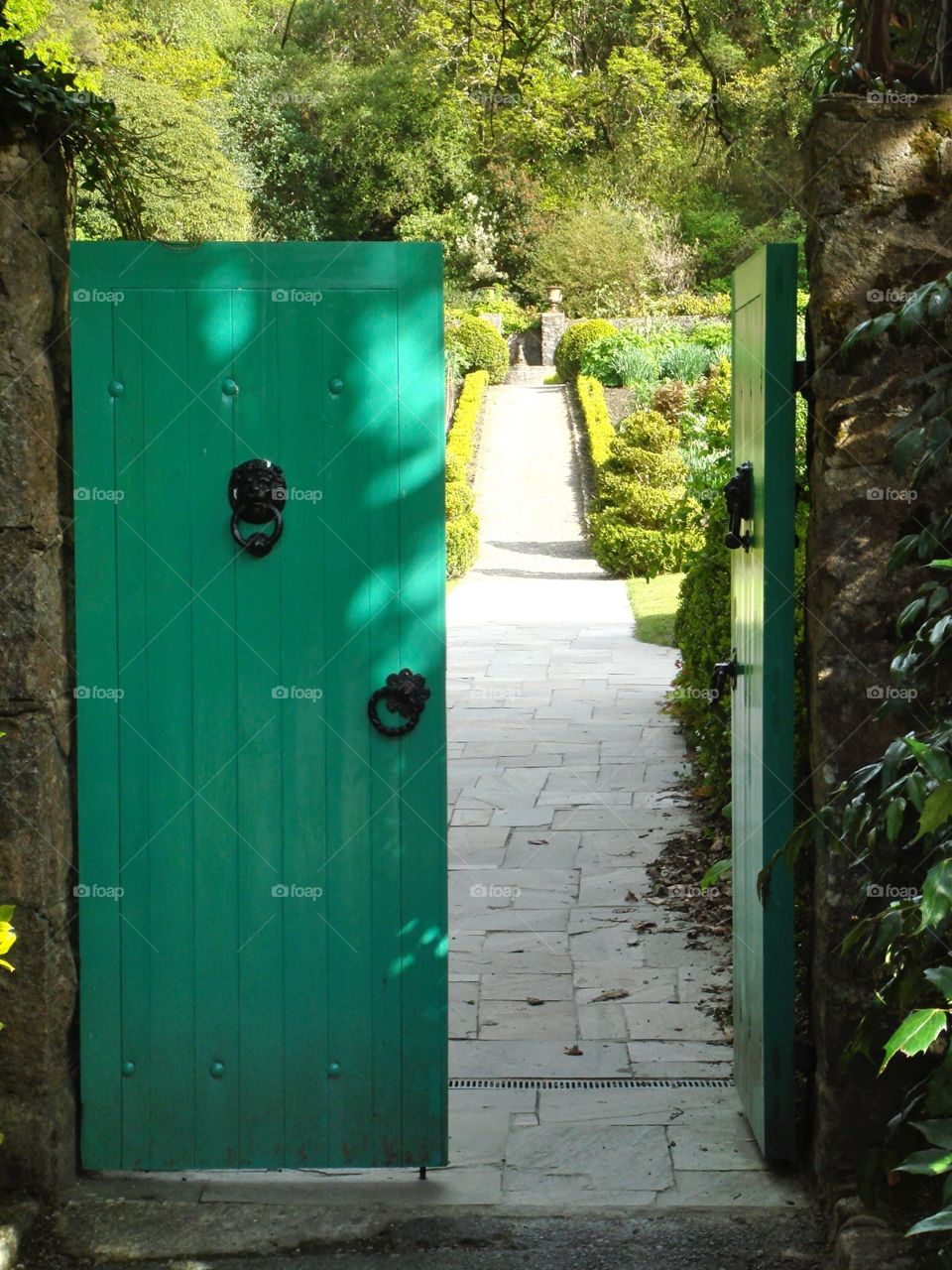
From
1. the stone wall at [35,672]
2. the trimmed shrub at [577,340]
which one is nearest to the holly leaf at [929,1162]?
the stone wall at [35,672]

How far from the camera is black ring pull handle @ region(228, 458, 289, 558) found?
10.5 feet

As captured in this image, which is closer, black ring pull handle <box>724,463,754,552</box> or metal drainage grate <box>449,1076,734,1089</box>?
black ring pull handle <box>724,463,754,552</box>

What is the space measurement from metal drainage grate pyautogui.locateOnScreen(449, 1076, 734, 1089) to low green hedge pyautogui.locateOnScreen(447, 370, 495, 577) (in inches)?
497

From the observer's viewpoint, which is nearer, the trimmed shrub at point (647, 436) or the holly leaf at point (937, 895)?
the holly leaf at point (937, 895)

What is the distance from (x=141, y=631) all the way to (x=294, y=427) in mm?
619

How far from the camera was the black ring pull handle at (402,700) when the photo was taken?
10.5 ft

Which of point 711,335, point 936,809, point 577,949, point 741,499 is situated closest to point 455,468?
point 711,335

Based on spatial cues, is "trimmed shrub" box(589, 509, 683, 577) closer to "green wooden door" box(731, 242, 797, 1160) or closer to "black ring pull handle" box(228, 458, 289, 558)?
"green wooden door" box(731, 242, 797, 1160)

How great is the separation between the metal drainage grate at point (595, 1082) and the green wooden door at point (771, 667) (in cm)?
48

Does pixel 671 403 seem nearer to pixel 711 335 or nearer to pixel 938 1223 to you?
pixel 711 335

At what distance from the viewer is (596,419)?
75.1ft

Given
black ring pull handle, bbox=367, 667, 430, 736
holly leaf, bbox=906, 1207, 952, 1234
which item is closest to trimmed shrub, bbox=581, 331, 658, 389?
black ring pull handle, bbox=367, 667, 430, 736

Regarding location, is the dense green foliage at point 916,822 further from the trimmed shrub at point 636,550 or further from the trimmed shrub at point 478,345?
the trimmed shrub at point 478,345

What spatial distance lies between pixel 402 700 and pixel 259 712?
360 millimetres
